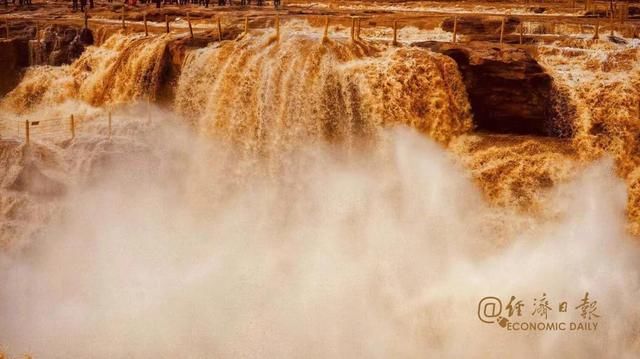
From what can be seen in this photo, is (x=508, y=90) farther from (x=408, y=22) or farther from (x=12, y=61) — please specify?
(x=12, y=61)

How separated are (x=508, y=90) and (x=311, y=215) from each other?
5059mm

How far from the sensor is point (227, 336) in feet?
39.4

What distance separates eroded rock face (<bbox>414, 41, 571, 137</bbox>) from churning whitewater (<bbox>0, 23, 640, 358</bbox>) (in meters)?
0.34

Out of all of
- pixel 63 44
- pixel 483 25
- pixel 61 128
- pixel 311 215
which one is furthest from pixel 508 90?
pixel 63 44

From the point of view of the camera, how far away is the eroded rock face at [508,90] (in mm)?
14055

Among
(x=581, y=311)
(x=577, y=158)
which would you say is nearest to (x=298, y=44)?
(x=577, y=158)

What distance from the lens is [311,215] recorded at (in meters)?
14.3

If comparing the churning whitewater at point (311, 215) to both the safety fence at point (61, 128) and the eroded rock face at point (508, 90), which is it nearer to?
the safety fence at point (61, 128)

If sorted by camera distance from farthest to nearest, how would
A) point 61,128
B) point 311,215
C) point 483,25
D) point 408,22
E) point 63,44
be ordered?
point 63,44
point 408,22
point 483,25
point 61,128
point 311,215

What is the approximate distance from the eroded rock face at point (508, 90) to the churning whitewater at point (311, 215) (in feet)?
1.11

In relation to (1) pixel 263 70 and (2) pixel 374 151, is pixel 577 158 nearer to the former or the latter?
(2) pixel 374 151

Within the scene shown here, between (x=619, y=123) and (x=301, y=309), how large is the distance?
7.21 metres

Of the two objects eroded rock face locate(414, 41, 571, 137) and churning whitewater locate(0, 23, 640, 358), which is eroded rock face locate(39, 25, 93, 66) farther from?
eroded rock face locate(414, 41, 571, 137)

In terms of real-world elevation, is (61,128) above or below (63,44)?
below
